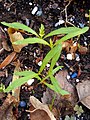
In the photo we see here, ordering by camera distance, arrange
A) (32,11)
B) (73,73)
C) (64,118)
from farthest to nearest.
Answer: (32,11), (73,73), (64,118)

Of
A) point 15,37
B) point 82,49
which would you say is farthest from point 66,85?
point 15,37

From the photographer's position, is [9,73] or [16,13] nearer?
[9,73]

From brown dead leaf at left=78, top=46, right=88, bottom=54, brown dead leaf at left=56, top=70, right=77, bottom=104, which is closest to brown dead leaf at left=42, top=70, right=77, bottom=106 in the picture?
brown dead leaf at left=56, top=70, right=77, bottom=104

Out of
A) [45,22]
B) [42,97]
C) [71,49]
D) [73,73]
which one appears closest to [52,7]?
[45,22]

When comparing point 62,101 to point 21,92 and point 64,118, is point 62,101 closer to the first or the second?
point 64,118

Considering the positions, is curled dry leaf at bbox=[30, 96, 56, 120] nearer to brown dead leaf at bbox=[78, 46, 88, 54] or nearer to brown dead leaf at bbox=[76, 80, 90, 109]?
brown dead leaf at bbox=[76, 80, 90, 109]

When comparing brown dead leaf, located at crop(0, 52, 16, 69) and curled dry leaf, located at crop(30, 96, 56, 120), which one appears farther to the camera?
brown dead leaf, located at crop(0, 52, 16, 69)
